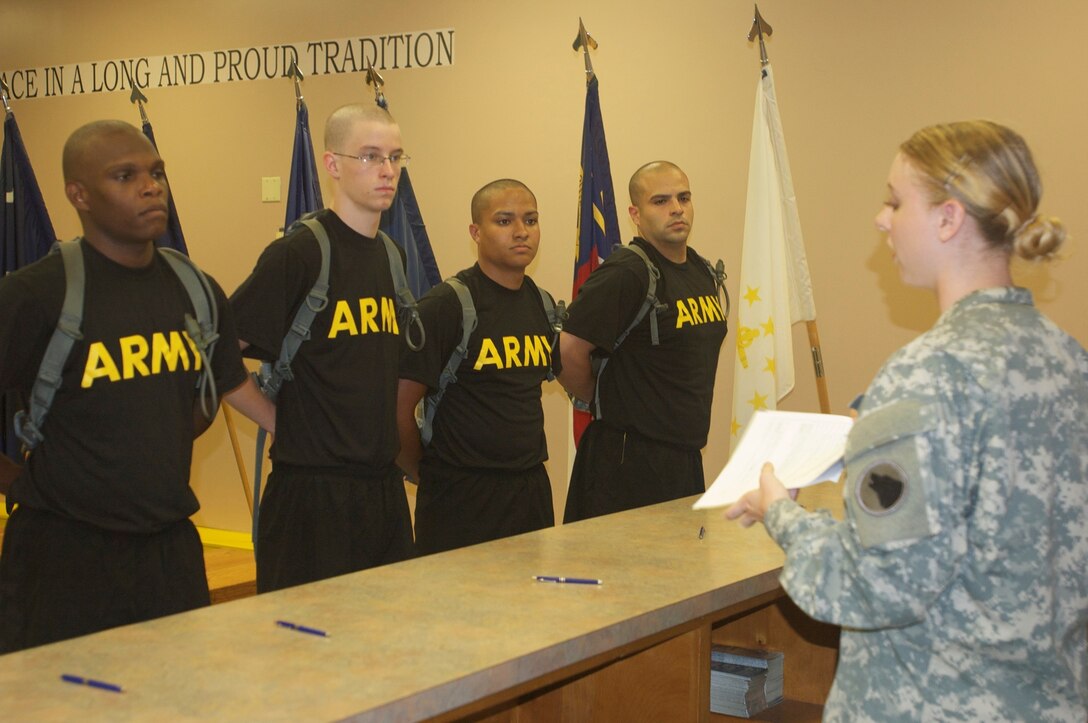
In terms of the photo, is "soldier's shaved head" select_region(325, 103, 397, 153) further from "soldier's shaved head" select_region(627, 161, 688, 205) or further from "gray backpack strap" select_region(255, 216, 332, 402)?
"soldier's shaved head" select_region(627, 161, 688, 205)

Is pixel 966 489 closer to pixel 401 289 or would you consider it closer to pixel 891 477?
pixel 891 477

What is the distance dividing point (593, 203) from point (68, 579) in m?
3.07

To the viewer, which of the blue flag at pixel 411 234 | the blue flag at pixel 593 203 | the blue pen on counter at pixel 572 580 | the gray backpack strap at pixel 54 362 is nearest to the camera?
the blue pen on counter at pixel 572 580

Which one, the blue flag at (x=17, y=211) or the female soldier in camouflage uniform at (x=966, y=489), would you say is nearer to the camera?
the female soldier in camouflage uniform at (x=966, y=489)

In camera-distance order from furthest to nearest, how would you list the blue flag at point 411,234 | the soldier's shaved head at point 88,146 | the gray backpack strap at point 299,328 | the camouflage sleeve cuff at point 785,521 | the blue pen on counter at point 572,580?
1. the blue flag at point 411,234
2. the gray backpack strap at point 299,328
3. the soldier's shaved head at point 88,146
4. the blue pen on counter at point 572,580
5. the camouflage sleeve cuff at point 785,521

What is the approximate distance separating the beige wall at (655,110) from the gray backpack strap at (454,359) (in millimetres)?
2175

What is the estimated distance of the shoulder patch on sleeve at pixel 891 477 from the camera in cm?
138

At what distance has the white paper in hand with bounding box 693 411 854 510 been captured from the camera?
174 centimetres

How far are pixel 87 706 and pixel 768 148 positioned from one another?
12.5ft

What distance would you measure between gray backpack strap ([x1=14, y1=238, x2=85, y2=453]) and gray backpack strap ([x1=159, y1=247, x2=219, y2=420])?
26cm

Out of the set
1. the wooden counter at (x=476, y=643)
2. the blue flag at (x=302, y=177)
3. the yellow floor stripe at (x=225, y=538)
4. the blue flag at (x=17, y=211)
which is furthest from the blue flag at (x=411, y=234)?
the wooden counter at (x=476, y=643)

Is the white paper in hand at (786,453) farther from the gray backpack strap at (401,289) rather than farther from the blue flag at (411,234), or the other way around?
the blue flag at (411,234)

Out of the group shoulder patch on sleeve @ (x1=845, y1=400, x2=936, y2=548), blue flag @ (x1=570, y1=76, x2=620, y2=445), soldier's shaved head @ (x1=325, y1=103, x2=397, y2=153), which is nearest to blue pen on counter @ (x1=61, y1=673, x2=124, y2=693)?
shoulder patch on sleeve @ (x1=845, y1=400, x2=936, y2=548)

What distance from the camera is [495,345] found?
3.69m
